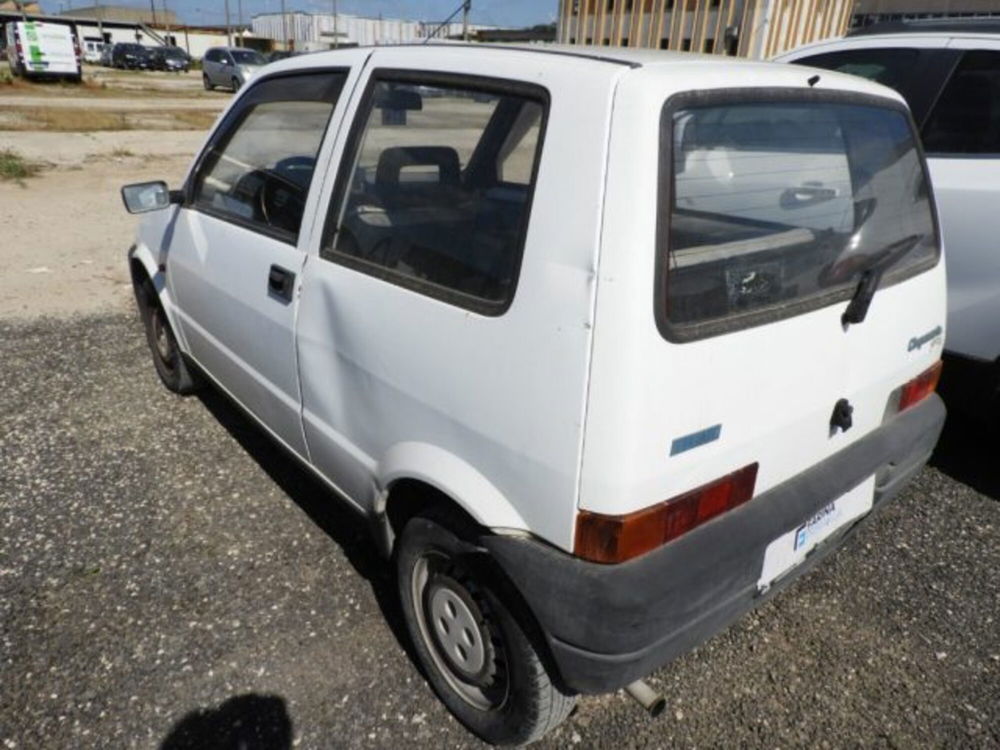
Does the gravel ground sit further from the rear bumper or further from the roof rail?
the roof rail

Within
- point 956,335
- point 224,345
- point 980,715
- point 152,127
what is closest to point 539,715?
point 980,715

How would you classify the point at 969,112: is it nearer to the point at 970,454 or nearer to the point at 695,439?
the point at 970,454

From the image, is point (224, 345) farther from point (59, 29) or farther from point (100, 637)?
point (59, 29)

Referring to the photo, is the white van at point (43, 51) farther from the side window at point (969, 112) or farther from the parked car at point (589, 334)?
the side window at point (969, 112)

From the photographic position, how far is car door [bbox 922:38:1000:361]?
305 cm

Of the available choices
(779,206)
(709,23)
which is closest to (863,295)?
(779,206)

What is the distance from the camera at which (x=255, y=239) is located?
2475 millimetres

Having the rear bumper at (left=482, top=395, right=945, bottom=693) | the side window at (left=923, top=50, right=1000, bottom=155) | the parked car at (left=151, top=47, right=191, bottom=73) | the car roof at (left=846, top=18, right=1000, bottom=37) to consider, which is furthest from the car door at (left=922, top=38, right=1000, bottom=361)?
the parked car at (left=151, top=47, right=191, bottom=73)

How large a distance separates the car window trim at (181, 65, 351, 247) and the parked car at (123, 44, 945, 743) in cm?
3

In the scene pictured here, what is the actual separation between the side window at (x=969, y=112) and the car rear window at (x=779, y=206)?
142cm

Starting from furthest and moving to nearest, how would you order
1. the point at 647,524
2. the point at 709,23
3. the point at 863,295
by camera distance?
the point at 709,23
the point at 863,295
the point at 647,524

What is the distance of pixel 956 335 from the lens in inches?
125

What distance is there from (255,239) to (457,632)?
1.51 meters

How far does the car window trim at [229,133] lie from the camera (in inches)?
87.5
